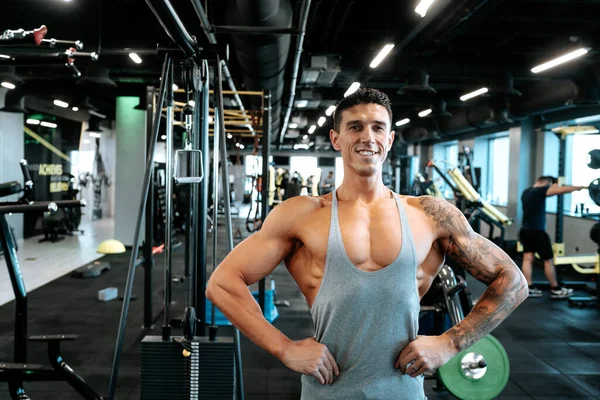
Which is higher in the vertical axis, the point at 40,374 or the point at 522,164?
the point at 522,164

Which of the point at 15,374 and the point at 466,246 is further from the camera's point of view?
the point at 15,374

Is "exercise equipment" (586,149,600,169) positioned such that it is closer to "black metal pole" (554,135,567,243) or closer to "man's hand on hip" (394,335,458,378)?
"black metal pole" (554,135,567,243)

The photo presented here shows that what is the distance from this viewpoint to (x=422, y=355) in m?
1.10

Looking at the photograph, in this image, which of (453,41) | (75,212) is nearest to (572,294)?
(453,41)

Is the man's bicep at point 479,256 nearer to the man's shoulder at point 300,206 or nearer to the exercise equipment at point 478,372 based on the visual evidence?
the man's shoulder at point 300,206

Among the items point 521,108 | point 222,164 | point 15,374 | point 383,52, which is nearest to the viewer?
point 222,164

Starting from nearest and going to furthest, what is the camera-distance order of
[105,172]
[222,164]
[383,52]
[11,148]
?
[222,164], [383,52], [11,148], [105,172]

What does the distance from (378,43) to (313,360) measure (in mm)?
5370

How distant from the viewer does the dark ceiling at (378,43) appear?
437 centimetres

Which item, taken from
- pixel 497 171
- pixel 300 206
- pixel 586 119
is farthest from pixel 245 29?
pixel 497 171

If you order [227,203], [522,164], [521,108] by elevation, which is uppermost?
[521,108]

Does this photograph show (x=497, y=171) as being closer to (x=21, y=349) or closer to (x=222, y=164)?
(x=222, y=164)

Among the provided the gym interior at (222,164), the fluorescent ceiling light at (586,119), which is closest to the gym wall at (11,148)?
the gym interior at (222,164)

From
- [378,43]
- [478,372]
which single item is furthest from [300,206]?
[378,43]
